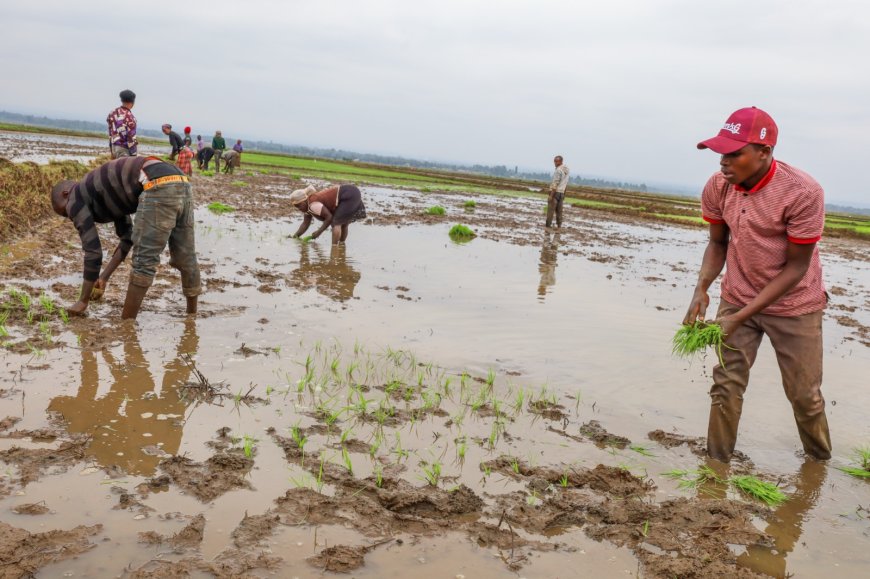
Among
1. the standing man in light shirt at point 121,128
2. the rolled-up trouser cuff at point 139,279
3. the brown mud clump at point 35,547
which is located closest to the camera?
the brown mud clump at point 35,547

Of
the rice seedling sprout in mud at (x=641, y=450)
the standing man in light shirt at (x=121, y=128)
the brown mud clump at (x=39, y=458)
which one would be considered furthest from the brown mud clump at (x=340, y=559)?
the standing man in light shirt at (x=121, y=128)

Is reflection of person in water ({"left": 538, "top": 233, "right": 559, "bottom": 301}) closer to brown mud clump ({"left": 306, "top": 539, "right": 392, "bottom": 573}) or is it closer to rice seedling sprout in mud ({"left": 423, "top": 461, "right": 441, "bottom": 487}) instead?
rice seedling sprout in mud ({"left": 423, "top": 461, "right": 441, "bottom": 487})

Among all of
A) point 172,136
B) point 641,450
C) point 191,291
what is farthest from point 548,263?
point 172,136

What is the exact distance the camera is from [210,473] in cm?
313

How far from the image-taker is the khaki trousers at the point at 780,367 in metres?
3.62

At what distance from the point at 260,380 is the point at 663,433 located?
2.74 m

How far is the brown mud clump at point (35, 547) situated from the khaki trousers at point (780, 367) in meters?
3.27

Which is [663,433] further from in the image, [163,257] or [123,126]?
[123,126]

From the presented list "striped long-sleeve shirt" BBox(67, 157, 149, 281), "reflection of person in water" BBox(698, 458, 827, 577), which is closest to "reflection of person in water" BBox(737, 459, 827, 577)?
"reflection of person in water" BBox(698, 458, 827, 577)

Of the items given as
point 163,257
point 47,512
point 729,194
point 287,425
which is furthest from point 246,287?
point 729,194

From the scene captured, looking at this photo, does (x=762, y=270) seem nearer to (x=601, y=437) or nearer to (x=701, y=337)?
(x=701, y=337)

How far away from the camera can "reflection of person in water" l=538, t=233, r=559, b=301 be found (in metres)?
9.25

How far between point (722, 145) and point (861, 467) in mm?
2200

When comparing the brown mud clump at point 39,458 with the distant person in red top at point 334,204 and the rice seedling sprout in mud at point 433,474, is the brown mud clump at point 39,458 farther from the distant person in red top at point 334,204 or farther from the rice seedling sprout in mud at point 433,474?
the distant person in red top at point 334,204
